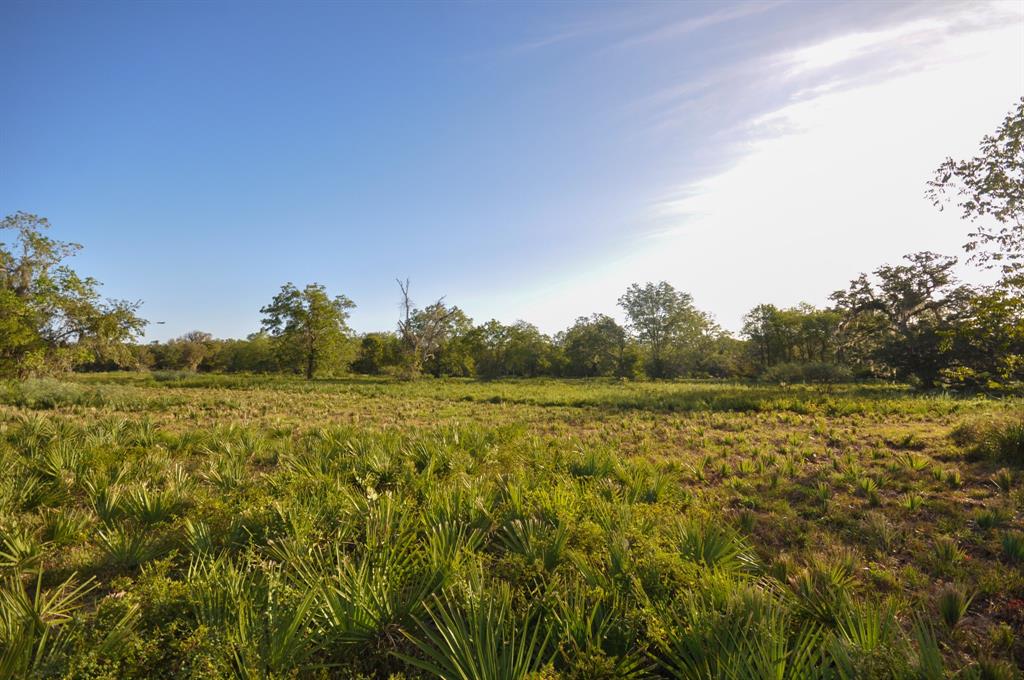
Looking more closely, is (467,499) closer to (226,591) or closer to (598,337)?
(226,591)

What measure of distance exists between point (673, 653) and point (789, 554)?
10.5 feet

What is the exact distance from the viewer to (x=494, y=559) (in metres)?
4.10

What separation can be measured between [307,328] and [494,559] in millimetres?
45405

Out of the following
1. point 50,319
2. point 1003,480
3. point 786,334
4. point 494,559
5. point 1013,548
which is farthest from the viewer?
point 786,334

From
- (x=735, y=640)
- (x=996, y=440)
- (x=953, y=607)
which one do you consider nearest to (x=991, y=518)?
(x=953, y=607)

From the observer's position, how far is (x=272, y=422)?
12766 millimetres

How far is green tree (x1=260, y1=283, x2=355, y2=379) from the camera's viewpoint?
42844 mm

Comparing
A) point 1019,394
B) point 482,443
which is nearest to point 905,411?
point 1019,394

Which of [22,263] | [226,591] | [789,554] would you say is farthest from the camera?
[22,263]

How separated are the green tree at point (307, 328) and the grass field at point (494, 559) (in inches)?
1390

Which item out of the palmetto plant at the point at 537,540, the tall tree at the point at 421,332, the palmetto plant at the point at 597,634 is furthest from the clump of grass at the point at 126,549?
the tall tree at the point at 421,332

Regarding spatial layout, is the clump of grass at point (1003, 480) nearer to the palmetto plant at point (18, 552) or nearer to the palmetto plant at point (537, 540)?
the palmetto plant at point (537, 540)

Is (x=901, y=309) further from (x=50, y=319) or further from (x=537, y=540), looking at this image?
(x=50, y=319)

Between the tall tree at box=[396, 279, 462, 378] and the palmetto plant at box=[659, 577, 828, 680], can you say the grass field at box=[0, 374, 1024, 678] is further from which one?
the tall tree at box=[396, 279, 462, 378]
